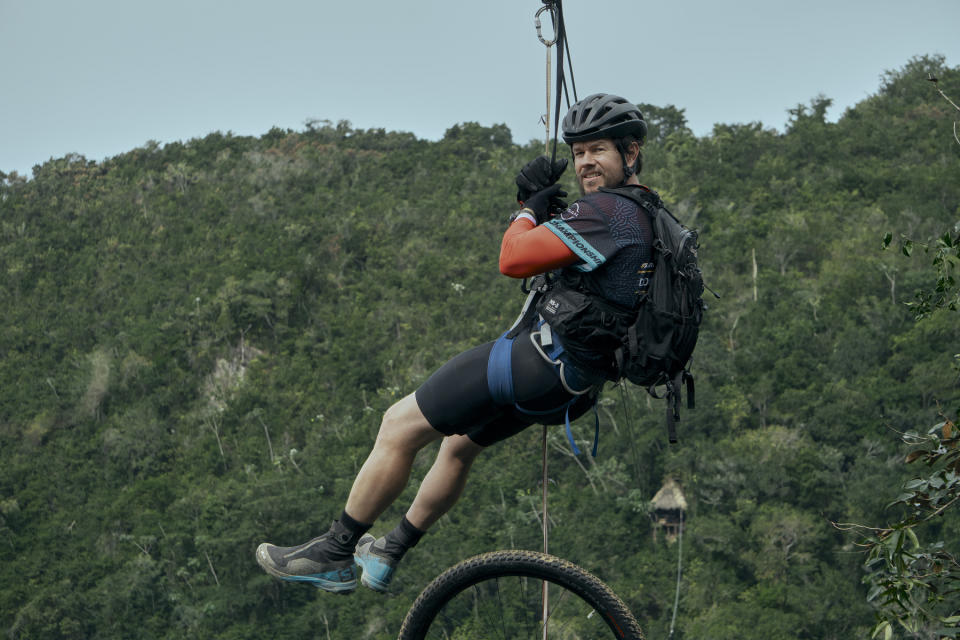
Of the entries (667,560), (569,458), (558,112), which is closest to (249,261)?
(569,458)

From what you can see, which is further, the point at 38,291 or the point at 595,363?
the point at 38,291

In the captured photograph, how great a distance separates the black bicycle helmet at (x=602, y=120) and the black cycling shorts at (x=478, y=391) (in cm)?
67

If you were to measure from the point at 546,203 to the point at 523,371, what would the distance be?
1.91 feet

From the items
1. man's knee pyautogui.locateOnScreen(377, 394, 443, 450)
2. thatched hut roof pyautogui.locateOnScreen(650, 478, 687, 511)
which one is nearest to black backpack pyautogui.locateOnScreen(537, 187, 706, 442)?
man's knee pyautogui.locateOnScreen(377, 394, 443, 450)

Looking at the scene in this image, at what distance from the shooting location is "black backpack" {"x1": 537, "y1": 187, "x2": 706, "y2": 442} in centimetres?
331

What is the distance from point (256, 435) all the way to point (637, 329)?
41.8 metres

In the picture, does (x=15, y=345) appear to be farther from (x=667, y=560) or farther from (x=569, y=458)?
(x=667, y=560)

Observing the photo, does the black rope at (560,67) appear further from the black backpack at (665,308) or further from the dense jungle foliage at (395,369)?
the dense jungle foliage at (395,369)

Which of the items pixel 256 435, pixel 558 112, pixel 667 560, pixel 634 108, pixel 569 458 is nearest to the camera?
pixel 634 108

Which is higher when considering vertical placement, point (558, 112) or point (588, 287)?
point (558, 112)

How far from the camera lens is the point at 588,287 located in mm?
3393

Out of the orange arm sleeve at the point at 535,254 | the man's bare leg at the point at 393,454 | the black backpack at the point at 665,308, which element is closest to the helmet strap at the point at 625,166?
the black backpack at the point at 665,308

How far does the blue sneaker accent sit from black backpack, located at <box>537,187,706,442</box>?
3.02ft

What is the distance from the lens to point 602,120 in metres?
3.48
